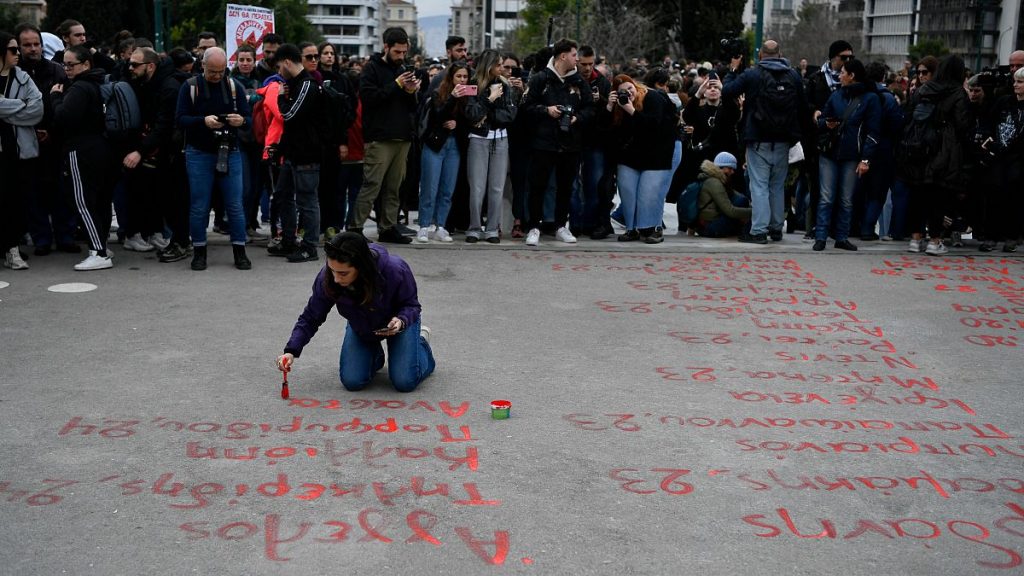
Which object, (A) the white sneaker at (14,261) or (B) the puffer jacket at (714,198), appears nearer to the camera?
(A) the white sneaker at (14,261)

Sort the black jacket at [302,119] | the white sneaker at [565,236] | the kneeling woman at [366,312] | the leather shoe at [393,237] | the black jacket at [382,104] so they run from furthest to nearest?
the white sneaker at [565,236] → the leather shoe at [393,237] → the black jacket at [382,104] → the black jacket at [302,119] → the kneeling woman at [366,312]

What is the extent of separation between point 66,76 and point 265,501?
23.9 ft

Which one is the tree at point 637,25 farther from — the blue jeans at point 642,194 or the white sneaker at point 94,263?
the white sneaker at point 94,263

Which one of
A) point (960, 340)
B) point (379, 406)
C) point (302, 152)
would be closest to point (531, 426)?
point (379, 406)

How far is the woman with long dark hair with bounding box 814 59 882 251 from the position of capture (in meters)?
11.8

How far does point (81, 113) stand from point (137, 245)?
158 centimetres

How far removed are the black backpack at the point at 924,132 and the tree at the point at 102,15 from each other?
54101 mm

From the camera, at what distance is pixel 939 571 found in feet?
14.6

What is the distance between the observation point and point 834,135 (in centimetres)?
1193

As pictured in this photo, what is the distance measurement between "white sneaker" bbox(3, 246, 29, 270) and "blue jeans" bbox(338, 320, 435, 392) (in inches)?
193

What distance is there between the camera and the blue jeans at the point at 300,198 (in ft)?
35.6

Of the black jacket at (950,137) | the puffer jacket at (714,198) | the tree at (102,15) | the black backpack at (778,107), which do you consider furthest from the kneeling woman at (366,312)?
the tree at (102,15)

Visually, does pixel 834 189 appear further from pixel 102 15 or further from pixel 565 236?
pixel 102 15

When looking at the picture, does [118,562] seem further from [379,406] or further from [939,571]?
[939,571]
